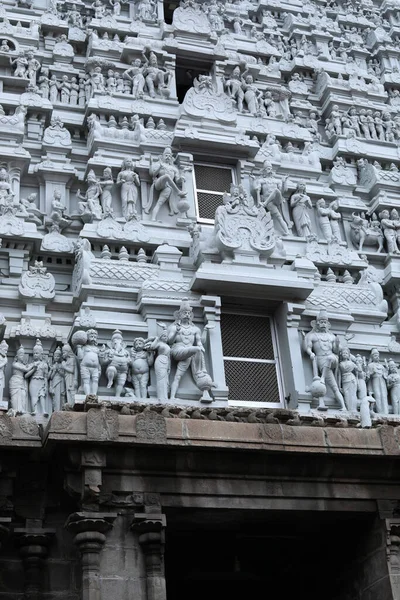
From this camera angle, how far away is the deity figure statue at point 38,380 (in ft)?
46.8

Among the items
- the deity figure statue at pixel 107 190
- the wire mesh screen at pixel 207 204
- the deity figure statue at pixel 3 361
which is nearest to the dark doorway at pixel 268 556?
the deity figure statue at pixel 3 361

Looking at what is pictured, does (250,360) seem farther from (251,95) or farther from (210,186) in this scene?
(251,95)

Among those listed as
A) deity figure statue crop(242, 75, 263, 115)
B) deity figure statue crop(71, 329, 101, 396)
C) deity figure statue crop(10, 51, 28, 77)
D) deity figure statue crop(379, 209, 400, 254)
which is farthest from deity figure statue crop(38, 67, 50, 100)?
deity figure statue crop(379, 209, 400, 254)

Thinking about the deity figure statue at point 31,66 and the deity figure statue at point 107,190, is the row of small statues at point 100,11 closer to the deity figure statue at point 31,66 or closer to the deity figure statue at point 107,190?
the deity figure statue at point 31,66

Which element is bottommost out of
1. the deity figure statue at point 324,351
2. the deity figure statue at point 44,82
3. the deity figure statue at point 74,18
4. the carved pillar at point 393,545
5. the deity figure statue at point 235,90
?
the carved pillar at point 393,545

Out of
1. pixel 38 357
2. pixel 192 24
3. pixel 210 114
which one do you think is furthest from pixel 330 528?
pixel 192 24

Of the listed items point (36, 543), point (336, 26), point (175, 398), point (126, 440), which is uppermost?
point (336, 26)

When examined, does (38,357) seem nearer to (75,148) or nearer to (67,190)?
(67,190)

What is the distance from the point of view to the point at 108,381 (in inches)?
573

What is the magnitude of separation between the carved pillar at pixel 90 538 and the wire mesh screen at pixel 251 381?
15.0 ft

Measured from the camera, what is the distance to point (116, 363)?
1463 cm

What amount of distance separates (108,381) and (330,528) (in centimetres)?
422

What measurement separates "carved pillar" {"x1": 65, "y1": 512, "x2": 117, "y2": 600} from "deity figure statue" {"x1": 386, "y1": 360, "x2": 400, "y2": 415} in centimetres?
647

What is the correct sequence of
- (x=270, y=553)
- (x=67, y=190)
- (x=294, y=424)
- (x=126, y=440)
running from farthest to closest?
(x=67, y=190) < (x=270, y=553) < (x=294, y=424) < (x=126, y=440)
